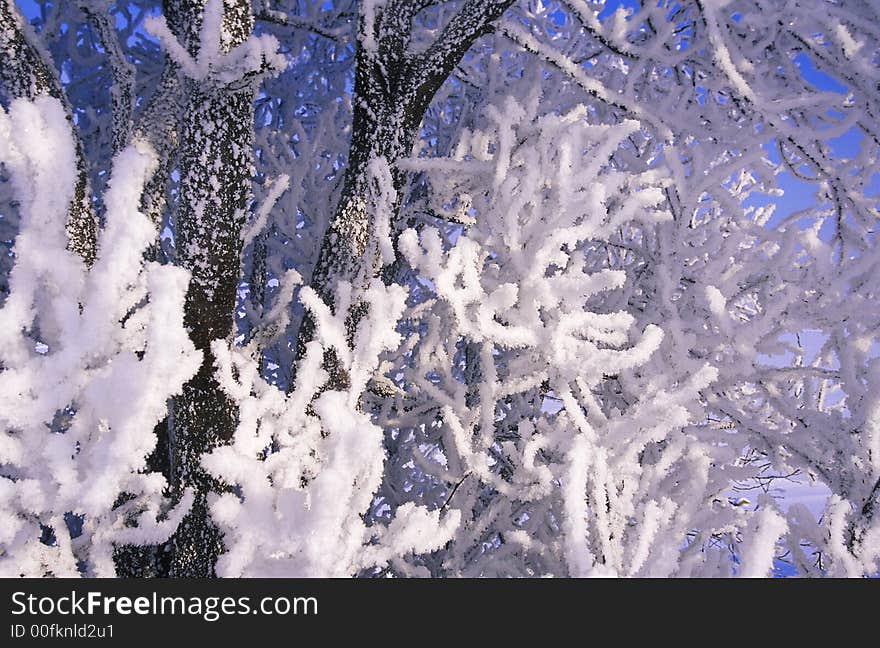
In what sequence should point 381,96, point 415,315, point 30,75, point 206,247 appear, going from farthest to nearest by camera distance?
1. point 415,315
2. point 381,96
3. point 206,247
4. point 30,75

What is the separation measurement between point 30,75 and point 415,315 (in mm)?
1770

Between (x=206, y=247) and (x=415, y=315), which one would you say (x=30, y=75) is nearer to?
(x=206, y=247)

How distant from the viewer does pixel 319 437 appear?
192 cm

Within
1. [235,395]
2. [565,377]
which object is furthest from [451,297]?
[235,395]

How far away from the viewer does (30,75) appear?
5.93 feet

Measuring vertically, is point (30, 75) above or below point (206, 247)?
above

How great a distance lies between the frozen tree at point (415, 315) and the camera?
54.9 inches

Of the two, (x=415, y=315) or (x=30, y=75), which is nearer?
(x=30, y=75)

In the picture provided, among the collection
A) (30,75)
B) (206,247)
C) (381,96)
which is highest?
(381,96)

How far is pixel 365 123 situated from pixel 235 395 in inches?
47.3

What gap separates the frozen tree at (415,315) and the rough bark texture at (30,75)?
0.04 feet

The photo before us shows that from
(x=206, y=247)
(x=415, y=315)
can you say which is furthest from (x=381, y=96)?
(x=415, y=315)

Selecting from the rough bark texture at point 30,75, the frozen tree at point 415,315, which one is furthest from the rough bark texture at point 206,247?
the rough bark texture at point 30,75
